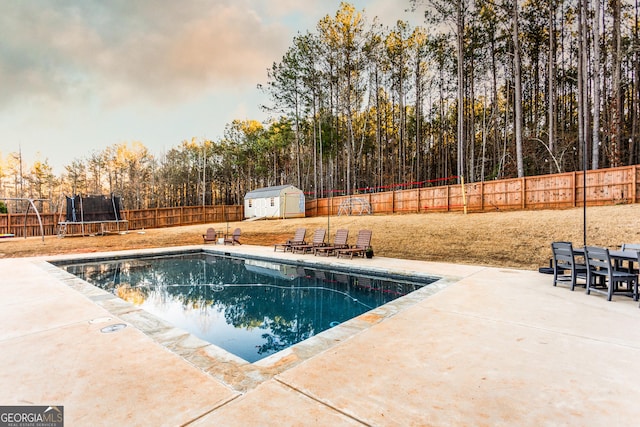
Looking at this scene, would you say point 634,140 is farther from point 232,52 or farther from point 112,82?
point 112,82

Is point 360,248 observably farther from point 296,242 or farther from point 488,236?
point 488,236

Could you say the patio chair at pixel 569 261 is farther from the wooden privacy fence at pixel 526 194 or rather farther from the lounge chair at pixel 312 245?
the lounge chair at pixel 312 245

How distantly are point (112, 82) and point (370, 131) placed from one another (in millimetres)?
20598

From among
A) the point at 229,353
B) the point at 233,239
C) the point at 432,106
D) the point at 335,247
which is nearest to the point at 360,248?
the point at 335,247

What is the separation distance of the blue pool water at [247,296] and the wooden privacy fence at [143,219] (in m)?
11.1

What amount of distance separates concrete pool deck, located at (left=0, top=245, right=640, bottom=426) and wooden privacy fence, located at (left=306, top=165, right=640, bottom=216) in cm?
736

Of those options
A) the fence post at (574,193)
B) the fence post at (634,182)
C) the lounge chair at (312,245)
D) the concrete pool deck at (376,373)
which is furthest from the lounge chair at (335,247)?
the fence post at (634,182)

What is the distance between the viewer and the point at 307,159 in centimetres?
3206

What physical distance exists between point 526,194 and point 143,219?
24388 millimetres

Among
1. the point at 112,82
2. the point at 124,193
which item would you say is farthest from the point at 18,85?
the point at 124,193

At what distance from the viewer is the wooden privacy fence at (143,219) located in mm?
18344

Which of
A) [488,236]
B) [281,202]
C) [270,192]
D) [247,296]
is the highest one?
[270,192]

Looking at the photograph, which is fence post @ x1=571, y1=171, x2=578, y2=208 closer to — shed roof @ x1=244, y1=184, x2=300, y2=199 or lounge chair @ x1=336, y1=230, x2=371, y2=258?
lounge chair @ x1=336, y1=230, x2=371, y2=258

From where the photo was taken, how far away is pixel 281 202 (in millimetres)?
24250
